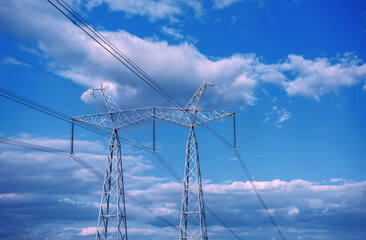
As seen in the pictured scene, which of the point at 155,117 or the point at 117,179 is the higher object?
the point at 155,117

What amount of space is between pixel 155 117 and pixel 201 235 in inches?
636

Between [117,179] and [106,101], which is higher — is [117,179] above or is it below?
below

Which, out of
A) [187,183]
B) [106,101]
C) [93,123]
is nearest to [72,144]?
[93,123]

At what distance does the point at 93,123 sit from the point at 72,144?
3853mm

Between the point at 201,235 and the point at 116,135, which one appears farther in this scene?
the point at 116,135

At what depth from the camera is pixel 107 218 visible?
57.7 metres

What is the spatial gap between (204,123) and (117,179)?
44.4 ft

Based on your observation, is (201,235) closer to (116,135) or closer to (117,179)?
(117,179)

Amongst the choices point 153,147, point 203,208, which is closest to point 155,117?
point 153,147

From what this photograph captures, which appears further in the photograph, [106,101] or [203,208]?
[106,101]

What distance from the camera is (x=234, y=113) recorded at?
203 feet

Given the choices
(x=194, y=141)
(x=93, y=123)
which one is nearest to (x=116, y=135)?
(x=93, y=123)

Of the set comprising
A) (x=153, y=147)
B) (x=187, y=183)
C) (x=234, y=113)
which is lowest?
(x=187, y=183)

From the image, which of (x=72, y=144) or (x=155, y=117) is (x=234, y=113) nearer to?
(x=155, y=117)
